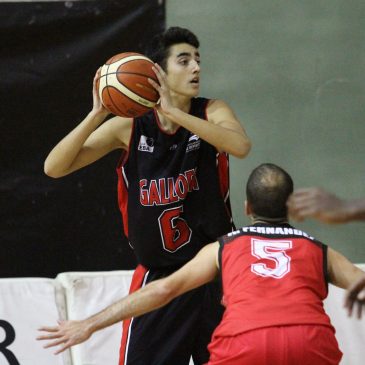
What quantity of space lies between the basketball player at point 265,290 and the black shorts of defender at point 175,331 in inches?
33.9

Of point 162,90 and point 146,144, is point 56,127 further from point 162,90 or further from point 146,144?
point 162,90

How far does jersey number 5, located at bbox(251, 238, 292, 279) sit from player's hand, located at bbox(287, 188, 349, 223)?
1497 millimetres

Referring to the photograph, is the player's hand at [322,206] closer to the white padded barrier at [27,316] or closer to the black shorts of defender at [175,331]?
the black shorts of defender at [175,331]

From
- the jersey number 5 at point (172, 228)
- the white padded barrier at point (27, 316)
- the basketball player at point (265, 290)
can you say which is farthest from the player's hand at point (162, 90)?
the white padded barrier at point (27, 316)

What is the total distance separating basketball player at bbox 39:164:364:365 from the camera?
4008 mm

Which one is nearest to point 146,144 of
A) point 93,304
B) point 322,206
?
point 93,304

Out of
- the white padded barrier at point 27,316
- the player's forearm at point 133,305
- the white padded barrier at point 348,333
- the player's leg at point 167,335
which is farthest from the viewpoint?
the white padded barrier at point 348,333

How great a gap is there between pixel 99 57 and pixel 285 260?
2979 millimetres

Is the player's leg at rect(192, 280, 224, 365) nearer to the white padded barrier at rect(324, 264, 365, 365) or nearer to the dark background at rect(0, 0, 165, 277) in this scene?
the white padded barrier at rect(324, 264, 365, 365)

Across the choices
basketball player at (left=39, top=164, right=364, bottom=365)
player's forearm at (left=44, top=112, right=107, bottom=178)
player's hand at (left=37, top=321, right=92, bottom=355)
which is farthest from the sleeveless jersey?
player's forearm at (left=44, top=112, right=107, bottom=178)

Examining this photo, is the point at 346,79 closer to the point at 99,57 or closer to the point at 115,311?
the point at 99,57

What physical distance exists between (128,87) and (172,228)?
76cm

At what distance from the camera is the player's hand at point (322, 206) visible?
8.31 ft

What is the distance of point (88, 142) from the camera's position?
5332 millimetres
